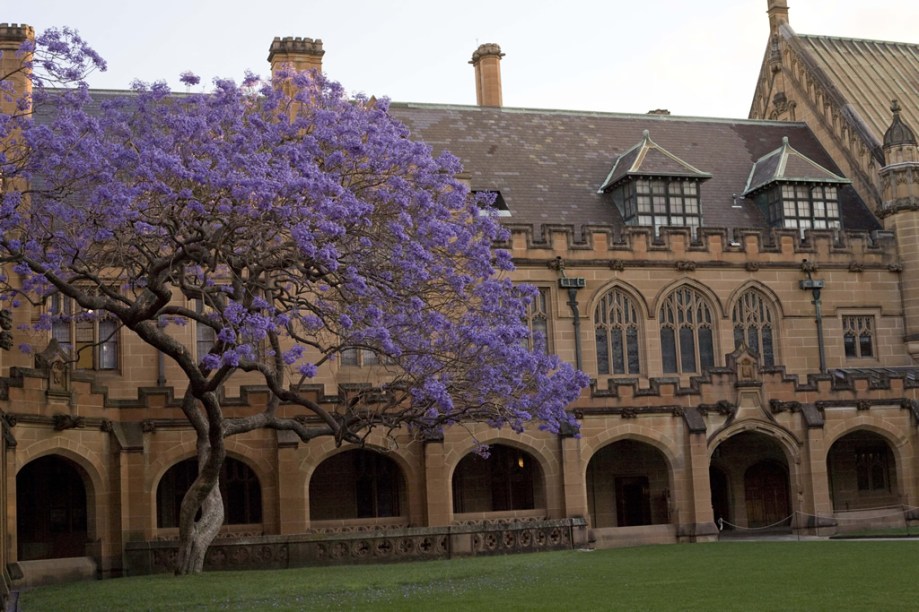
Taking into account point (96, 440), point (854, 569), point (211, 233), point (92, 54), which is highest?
point (92, 54)

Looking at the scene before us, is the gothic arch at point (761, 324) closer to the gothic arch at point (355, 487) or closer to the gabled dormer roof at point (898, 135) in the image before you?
the gabled dormer roof at point (898, 135)

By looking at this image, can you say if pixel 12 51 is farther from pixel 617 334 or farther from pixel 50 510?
pixel 617 334

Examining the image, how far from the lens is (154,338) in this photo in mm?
21484

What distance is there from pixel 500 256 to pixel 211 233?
266 inches

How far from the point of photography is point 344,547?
25938mm

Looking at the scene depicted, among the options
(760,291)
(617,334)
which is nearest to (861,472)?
(760,291)

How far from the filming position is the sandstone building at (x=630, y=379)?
27359 mm

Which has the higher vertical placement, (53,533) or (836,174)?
(836,174)

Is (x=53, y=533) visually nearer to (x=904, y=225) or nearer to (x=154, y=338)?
(x=154, y=338)

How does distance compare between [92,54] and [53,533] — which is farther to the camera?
[53,533]

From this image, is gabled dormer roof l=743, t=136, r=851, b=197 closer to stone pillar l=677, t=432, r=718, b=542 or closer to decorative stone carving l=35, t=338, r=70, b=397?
stone pillar l=677, t=432, r=718, b=542

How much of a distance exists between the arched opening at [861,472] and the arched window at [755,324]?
322 centimetres

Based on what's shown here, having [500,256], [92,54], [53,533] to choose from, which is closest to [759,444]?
[500,256]

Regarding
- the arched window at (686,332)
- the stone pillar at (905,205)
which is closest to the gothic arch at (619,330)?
the arched window at (686,332)
